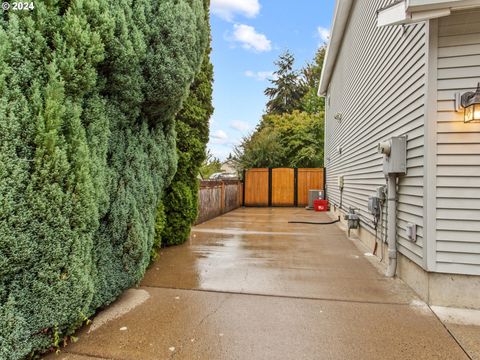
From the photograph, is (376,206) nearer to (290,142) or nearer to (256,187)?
(256,187)

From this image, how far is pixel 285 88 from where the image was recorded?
28.6m

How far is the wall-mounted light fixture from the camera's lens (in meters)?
2.82

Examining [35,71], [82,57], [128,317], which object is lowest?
[128,317]

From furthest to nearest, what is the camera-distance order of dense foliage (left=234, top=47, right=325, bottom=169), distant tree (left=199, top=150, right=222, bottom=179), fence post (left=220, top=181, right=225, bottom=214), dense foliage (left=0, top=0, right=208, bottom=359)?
1. dense foliage (left=234, top=47, right=325, bottom=169)
2. distant tree (left=199, top=150, right=222, bottom=179)
3. fence post (left=220, top=181, right=225, bottom=214)
4. dense foliage (left=0, top=0, right=208, bottom=359)

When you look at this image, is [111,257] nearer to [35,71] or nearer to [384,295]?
[35,71]

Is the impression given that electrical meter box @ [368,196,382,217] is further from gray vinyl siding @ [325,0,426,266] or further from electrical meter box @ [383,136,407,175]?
electrical meter box @ [383,136,407,175]

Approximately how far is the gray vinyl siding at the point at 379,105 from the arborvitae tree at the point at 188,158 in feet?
9.94

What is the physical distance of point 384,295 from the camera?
334cm

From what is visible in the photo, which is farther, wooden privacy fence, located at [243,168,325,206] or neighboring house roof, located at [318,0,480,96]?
wooden privacy fence, located at [243,168,325,206]

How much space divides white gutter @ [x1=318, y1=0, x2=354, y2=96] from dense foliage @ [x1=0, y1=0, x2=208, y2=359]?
238 inches

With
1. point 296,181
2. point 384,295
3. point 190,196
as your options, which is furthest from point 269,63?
point 384,295

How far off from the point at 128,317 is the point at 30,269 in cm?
105

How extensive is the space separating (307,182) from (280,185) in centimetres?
119

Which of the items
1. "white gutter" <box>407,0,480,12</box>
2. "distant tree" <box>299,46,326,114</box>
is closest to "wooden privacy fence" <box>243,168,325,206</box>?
"distant tree" <box>299,46,326,114</box>
